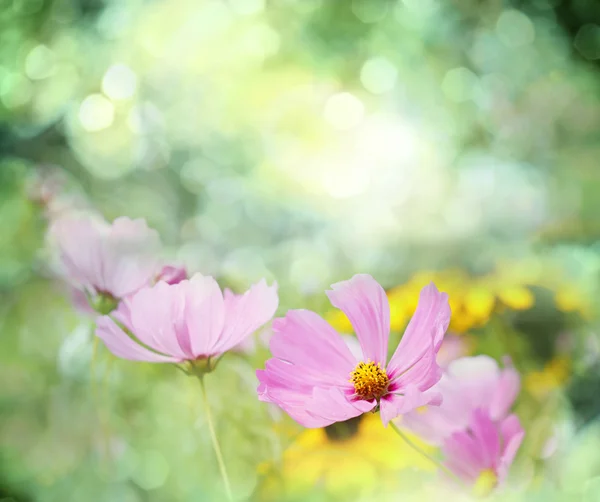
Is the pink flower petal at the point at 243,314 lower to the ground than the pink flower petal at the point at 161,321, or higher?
lower

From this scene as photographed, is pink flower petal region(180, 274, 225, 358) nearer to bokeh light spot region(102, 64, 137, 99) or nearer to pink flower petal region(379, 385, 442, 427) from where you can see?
pink flower petal region(379, 385, 442, 427)

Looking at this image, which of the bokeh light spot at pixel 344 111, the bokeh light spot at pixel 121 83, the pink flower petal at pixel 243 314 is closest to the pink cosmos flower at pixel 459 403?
the pink flower petal at pixel 243 314

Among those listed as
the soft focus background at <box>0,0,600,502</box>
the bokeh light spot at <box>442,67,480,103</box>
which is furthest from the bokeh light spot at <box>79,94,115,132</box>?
the bokeh light spot at <box>442,67,480,103</box>

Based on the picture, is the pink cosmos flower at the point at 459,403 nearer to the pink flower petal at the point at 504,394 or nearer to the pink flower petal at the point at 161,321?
the pink flower petal at the point at 504,394

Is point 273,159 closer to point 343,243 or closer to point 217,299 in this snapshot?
point 343,243

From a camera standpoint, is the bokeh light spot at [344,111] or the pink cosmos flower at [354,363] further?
the bokeh light spot at [344,111]

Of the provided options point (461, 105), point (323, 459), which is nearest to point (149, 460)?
point (323, 459)

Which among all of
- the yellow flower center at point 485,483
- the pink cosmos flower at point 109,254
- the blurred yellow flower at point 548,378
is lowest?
the blurred yellow flower at point 548,378
